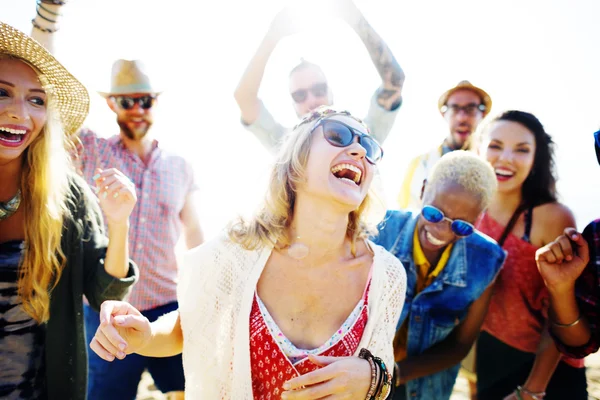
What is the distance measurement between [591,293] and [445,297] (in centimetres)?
76

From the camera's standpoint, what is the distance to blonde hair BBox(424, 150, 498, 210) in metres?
2.64

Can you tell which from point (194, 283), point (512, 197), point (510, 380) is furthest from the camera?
point (512, 197)

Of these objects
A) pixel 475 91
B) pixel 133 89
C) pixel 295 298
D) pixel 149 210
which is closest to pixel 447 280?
pixel 295 298

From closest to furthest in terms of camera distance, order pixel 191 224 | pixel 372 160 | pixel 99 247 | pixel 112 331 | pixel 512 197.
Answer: pixel 112 331
pixel 372 160
pixel 99 247
pixel 512 197
pixel 191 224

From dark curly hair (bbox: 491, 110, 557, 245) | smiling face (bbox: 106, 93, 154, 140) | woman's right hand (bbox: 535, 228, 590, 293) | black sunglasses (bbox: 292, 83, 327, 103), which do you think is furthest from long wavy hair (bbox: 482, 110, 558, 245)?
smiling face (bbox: 106, 93, 154, 140)

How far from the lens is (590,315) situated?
7.98 feet

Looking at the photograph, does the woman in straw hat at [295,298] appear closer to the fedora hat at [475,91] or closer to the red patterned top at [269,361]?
the red patterned top at [269,361]

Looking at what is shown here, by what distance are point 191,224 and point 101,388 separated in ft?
4.41

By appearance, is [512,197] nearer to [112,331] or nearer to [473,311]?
[473,311]

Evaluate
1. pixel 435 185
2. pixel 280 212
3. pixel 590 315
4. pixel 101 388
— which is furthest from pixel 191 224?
pixel 590 315

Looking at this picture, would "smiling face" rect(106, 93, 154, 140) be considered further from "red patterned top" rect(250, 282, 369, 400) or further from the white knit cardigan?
"red patterned top" rect(250, 282, 369, 400)

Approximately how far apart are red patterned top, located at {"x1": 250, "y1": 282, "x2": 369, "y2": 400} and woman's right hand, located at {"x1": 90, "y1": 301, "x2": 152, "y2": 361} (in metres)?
0.42

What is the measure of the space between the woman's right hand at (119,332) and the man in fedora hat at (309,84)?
6.08 feet

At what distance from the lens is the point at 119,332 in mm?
1667
